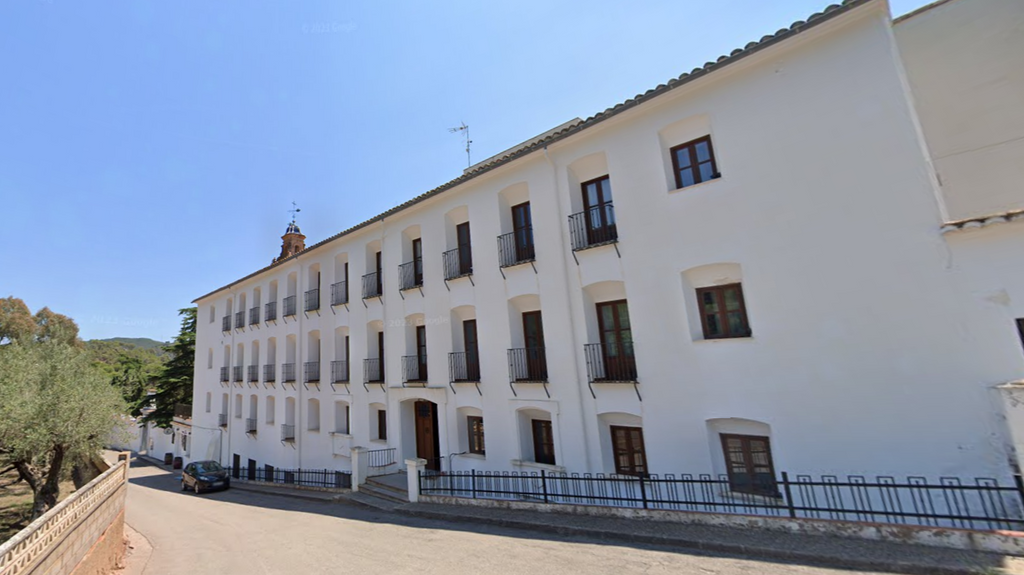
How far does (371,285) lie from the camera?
1680cm

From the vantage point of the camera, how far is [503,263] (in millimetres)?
12109

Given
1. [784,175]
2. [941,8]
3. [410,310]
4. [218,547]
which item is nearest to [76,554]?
[218,547]

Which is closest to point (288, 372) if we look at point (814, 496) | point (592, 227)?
point (592, 227)

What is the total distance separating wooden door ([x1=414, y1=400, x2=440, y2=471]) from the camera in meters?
14.3

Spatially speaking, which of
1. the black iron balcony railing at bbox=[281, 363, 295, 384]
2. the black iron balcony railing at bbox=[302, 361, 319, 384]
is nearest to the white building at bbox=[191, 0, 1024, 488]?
the black iron balcony railing at bbox=[302, 361, 319, 384]

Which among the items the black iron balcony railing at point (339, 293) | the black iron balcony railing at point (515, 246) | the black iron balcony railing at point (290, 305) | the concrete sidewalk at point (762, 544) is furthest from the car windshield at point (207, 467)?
the black iron balcony railing at point (515, 246)

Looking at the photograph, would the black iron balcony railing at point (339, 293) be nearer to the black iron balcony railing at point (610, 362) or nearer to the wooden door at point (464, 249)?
the wooden door at point (464, 249)

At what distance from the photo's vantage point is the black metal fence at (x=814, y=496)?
19.2ft

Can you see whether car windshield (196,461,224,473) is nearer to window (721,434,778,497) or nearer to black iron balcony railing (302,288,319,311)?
black iron balcony railing (302,288,319,311)

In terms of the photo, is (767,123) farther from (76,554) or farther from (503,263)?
(76,554)

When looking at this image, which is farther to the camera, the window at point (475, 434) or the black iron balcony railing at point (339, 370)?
the black iron balcony railing at point (339, 370)

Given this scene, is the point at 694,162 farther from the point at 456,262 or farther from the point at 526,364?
the point at 456,262

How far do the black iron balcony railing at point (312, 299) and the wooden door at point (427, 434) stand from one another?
799 cm

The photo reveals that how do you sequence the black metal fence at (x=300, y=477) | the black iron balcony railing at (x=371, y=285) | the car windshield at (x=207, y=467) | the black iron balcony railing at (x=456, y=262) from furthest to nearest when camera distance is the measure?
the car windshield at (x=207, y=467)
the black iron balcony railing at (x=371, y=285)
the black metal fence at (x=300, y=477)
the black iron balcony railing at (x=456, y=262)
